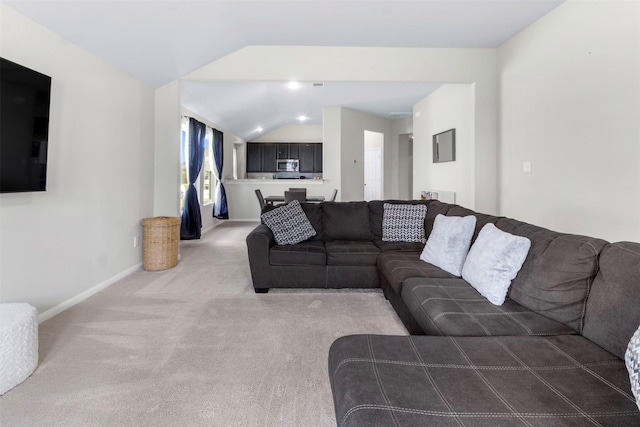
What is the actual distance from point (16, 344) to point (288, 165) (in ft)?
29.4

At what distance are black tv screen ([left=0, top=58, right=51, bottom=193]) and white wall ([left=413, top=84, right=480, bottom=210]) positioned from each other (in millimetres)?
4521

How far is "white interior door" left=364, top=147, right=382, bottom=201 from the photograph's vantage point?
9756mm

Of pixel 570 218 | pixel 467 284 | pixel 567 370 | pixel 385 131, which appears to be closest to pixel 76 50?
pixel 467 284

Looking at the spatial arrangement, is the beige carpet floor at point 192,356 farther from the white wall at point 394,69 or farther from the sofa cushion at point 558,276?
the white wall at point 394,69

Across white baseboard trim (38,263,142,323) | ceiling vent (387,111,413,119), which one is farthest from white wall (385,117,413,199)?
white baseboard trim (38,263,142,323)

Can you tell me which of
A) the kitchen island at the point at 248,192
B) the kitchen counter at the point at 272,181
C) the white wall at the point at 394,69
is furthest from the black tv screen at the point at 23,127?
the kitchen island at the point at 248,192

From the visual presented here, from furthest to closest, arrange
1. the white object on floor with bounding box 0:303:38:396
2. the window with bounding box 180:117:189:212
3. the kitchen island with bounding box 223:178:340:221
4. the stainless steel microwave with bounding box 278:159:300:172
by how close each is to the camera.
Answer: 1. the stainless steel microwave with bounding box 278:159:300:172
2. the kitchen island with bounding box 223:178:340:221
3. the window with bounding box 180:117:189:212
4. the white object on floor with bounding box 0:303:38:396

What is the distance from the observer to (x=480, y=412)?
1.01 meters

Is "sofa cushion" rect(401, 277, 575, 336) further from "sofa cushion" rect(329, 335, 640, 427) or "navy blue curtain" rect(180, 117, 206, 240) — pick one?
"navy blue curtain" rect(180, 117, 206, 240)

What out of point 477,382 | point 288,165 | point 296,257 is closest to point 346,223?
point 296,257

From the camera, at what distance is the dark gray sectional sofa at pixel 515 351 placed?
3.34 feet

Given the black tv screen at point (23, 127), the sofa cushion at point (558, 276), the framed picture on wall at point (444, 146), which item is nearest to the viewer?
the sofa cushion at point (558, 276)

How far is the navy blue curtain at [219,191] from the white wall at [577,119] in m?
5.52

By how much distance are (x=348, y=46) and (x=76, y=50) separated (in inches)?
115
